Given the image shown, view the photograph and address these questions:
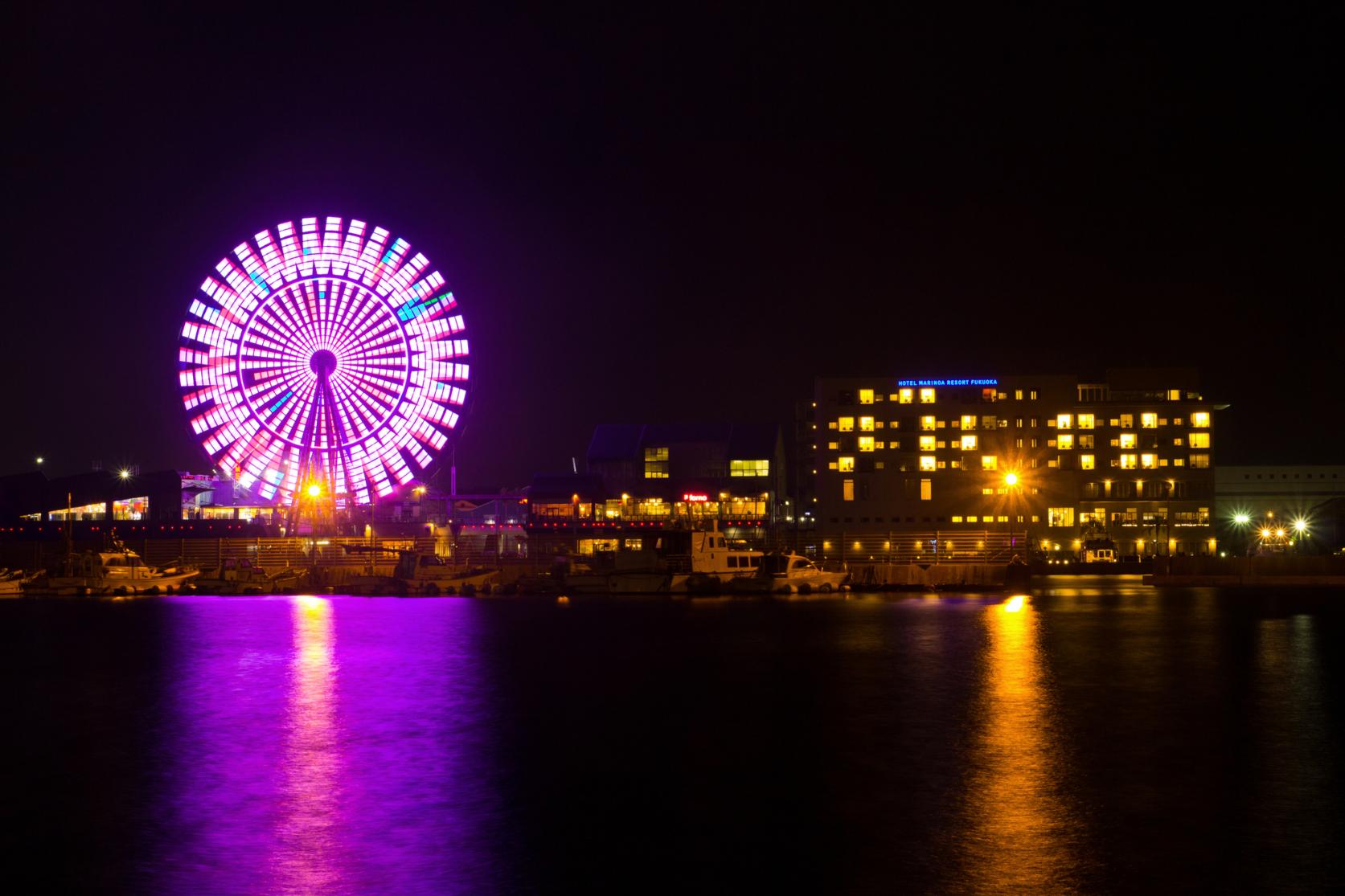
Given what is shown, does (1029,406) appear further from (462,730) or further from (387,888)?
(387,888)

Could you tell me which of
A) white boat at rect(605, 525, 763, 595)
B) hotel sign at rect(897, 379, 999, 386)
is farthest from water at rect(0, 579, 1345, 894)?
hotel sign at rect(897, 379, 999, 386)

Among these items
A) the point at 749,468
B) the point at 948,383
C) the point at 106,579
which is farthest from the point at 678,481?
the point at 106,579

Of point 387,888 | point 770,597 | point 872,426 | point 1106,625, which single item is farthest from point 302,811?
point 872,426

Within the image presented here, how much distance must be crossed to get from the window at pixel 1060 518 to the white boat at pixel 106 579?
229 ft

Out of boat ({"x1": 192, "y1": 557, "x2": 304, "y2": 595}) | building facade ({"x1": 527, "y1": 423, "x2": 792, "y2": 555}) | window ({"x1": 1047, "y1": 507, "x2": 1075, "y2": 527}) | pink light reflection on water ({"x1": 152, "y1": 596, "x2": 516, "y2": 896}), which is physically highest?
building facade ({"x1": 527, "y1": 423, "x2": 792, "y2": 555})

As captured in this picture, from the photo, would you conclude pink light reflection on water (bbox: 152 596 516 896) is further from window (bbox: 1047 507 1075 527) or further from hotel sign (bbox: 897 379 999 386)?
window (bbox: 1047 507 1075 527)

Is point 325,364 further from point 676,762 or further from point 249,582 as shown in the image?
point 676,762

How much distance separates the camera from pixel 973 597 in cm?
6869

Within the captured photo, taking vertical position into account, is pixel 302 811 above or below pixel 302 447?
below

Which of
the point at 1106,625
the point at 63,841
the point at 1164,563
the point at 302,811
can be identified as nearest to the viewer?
the point at 63,841

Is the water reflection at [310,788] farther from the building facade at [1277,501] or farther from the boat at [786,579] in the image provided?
the building facade at [1277,501]

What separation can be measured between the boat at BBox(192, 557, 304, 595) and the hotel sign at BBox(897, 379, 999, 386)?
5503 centimetres

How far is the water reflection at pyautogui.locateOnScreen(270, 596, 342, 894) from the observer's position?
646 inches

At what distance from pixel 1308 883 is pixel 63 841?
656 inches
